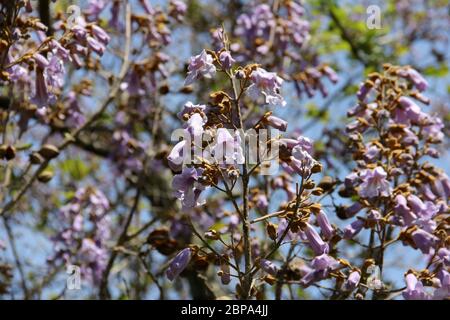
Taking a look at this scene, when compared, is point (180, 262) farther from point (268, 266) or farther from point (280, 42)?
point (280, 42)

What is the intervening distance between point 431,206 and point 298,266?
3.08ft

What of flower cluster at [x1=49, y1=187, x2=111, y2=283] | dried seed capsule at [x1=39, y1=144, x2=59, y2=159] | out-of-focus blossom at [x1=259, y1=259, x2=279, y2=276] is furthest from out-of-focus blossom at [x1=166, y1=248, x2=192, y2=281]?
flower cluster at [x1=49, y1=187, x2=111, y2=283]

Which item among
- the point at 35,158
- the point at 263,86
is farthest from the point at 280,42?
the point at 263,86

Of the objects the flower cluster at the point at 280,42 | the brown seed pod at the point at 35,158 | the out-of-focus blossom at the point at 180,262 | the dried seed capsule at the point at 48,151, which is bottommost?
the out-of-focus blossom at the point at 180,262

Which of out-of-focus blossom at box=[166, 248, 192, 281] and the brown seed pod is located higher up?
the brown seed pod

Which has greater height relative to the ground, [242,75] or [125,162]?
[125,162]

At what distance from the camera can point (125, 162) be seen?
7879mm

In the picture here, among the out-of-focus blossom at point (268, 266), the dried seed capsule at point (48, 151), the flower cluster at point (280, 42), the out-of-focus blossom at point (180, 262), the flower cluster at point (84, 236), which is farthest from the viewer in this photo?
the flower cluster at point (280, 42)

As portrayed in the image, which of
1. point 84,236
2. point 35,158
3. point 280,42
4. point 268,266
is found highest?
point 280,42

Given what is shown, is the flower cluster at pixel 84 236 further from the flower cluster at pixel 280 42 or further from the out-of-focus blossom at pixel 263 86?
the out-of-focus blossom at pixel 263 86

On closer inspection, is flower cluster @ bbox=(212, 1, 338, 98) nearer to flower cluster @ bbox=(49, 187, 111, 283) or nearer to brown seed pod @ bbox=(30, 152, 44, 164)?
flower cluster @ bbox=(49, 187, 111, 283)

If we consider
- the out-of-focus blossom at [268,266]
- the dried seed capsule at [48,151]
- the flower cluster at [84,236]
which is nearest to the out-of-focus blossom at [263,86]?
the out-of-focus blossom at [268,266]
